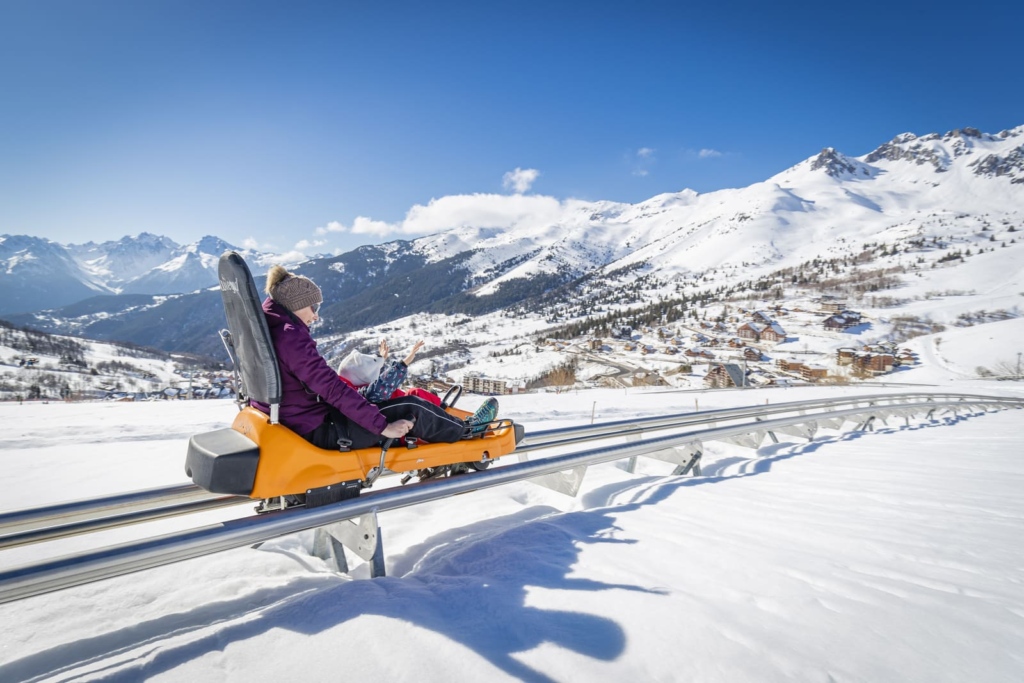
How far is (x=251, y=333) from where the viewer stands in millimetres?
2344

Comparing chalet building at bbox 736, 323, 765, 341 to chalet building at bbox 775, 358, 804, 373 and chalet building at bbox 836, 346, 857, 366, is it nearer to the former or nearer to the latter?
chalet building at bbox 775, 358, 804, 373

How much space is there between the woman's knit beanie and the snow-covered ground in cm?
155

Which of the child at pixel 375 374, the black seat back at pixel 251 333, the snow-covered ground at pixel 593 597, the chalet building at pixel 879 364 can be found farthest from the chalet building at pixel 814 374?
the black seat back at pixel 251 333

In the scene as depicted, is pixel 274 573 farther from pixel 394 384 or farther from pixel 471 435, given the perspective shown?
pixel 471 435

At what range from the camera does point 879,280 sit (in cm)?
11225

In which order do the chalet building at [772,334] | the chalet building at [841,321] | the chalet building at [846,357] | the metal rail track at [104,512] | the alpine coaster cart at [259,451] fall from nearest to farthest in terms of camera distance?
the metal rail track at [104,512]
the alpine coaster cart at [259,451]
the chalet building at [846,357]
the chalet building at [772,334]
the chalet building at [841,321]

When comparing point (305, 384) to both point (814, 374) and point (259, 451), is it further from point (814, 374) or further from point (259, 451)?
point (814, 374)

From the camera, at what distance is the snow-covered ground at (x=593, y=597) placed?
159 centimetres

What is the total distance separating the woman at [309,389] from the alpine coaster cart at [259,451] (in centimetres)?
13

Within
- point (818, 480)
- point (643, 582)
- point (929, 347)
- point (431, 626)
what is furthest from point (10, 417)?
point (929, 347)

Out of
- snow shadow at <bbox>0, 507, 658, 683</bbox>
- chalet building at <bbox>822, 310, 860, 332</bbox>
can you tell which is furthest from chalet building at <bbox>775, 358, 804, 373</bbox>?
snow shadow at <bbox>0, 507, 658, 683</bbox>

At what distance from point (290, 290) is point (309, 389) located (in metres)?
0.64

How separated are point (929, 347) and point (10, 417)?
77557 millimetres

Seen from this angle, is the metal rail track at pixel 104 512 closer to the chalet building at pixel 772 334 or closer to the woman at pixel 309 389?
the woman at pixel 309 389
